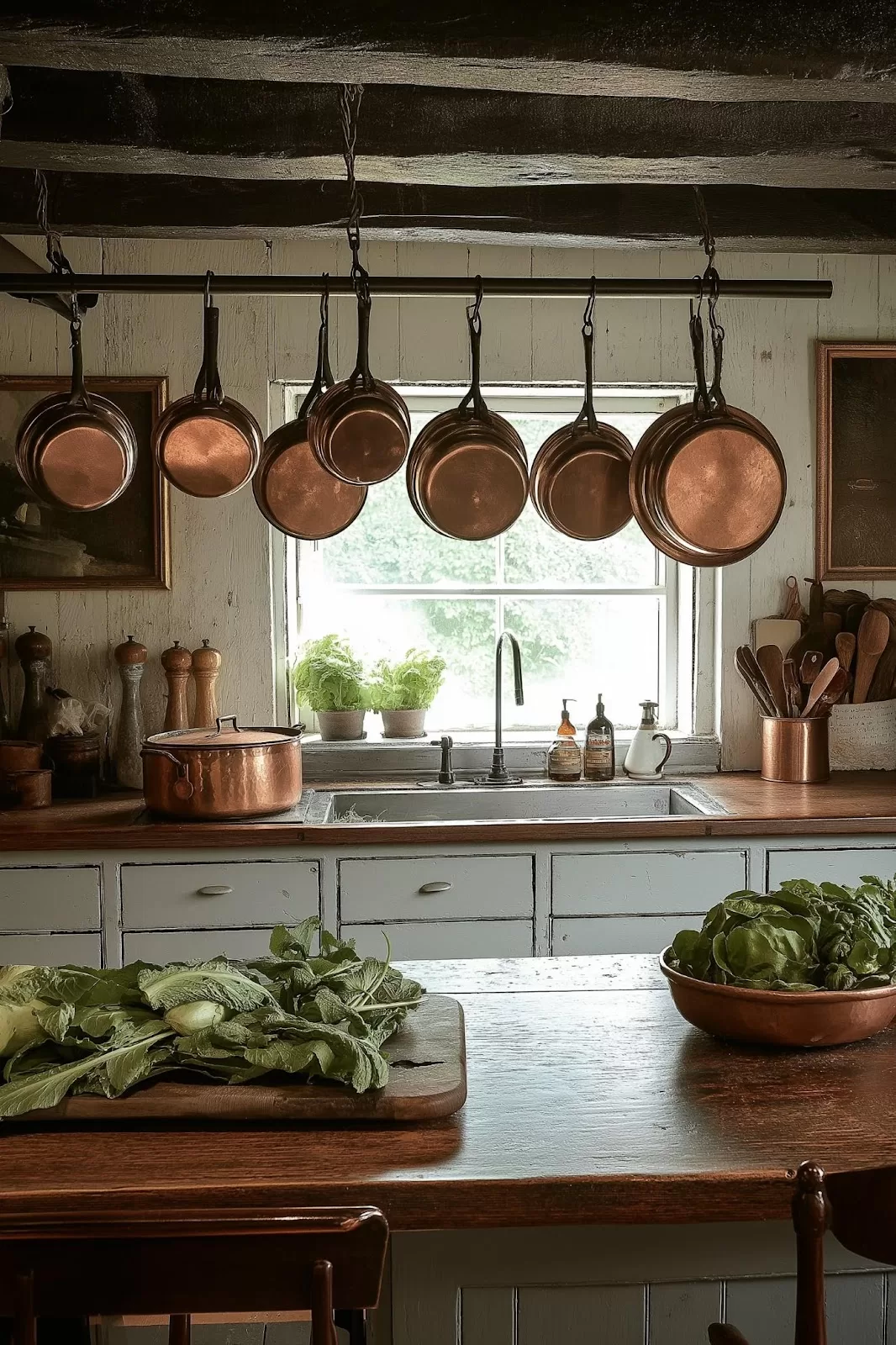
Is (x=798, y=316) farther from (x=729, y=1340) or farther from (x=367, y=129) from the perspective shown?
(x=729, y=1340)

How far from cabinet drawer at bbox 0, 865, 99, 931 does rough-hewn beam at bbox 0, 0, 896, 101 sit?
201cm

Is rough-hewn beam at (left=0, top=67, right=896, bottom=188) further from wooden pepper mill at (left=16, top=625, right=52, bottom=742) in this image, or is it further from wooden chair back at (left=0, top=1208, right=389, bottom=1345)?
wooden chair back at (left=0, top=1208, right=389, bottom=1345)

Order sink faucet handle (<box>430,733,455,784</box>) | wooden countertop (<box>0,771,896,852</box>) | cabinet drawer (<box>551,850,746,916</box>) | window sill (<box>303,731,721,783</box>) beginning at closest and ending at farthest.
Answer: wooden countertop (<box>0,771,896,852</box>) → cabinet drawer (<box>551,850,746,916</box>) → sink faucet handle (<box>430,733,455,784</box>) → window sill (<box>303,731,721,783</box>)

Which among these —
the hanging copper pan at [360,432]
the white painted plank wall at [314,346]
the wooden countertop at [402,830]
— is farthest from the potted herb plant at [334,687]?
the hanging copper pan at [360,432]

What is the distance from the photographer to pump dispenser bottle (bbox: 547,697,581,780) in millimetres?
3838

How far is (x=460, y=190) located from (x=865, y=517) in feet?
6.37

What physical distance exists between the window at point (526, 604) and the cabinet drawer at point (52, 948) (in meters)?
1.33

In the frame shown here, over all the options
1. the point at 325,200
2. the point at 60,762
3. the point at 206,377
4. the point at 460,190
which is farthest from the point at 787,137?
the point at 60,762

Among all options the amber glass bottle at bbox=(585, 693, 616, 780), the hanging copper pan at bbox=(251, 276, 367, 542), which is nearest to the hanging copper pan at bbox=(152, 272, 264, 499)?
the hanging copper pan at bbox=(251, 276, 367, 542)

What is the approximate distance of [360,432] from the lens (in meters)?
2.21

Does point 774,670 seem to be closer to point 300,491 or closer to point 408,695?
point 408,695

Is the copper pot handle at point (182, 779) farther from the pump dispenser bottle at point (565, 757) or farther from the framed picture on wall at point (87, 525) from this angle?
the pump dispenser bottle at point (565, 757)

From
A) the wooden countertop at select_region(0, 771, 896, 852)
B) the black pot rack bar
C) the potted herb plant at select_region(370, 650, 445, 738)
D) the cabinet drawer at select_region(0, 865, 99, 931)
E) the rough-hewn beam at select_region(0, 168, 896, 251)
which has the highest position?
the rough-hewn beam at select_region(0, 168, 896, 251)

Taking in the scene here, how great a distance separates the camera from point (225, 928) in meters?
3.18
